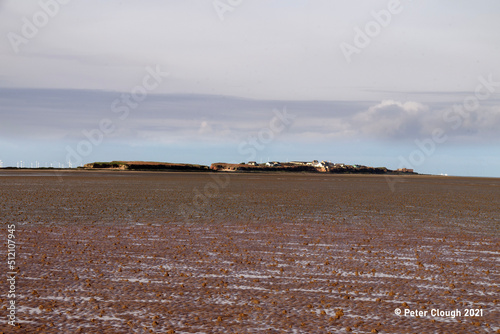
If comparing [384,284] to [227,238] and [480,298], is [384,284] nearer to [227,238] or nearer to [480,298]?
[480,298]

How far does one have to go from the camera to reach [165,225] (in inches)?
852

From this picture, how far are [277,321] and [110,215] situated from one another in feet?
59.7

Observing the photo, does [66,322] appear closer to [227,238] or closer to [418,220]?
[227,238]

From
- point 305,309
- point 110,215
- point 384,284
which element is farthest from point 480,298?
point 110,215

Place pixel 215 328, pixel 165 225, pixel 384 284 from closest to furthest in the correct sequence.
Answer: pixel 215 328 < pixel 384 284 < pixel 165 225

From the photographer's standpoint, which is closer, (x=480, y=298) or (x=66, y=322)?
(x=66, y=322)

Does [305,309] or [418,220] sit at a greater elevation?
[418,220]

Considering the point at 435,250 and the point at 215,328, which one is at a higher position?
the point at 435,250

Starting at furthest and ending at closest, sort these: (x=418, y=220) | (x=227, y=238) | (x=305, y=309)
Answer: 1. (x=418, y=220)
2. (x=227, y=238)
3. (x=305, y=309)

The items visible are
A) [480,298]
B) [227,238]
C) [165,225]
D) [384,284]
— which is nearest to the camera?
[480,298]

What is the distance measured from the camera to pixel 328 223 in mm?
22938

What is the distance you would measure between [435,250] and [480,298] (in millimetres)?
5969

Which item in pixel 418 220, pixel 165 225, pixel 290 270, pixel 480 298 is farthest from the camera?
pixel 418 220

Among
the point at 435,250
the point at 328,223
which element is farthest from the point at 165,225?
the point at 435,250
